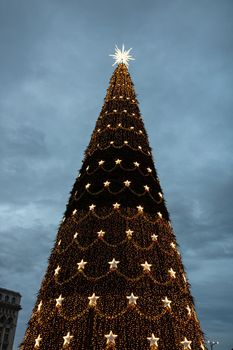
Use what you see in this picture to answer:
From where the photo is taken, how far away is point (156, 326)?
6.86 meters

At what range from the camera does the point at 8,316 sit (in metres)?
64.6

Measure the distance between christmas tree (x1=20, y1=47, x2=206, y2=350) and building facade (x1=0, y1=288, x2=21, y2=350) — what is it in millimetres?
63867

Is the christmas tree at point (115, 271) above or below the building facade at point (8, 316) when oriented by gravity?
below

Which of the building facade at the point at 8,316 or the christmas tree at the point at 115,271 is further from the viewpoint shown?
the building facade at the point at 8,316

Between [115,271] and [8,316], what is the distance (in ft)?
218

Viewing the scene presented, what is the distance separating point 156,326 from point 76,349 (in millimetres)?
1725

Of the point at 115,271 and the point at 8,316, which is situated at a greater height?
the point at 8,316

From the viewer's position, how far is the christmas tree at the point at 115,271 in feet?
22.2

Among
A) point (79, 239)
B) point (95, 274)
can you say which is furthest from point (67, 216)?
point (95, 274)

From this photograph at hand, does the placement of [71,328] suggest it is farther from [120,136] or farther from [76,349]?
[120,136]

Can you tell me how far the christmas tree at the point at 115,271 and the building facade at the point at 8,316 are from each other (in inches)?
2514

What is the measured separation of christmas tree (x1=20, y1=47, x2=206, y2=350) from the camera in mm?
6777

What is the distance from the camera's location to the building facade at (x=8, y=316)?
62344 millimetres

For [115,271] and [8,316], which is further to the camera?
[8,316]
